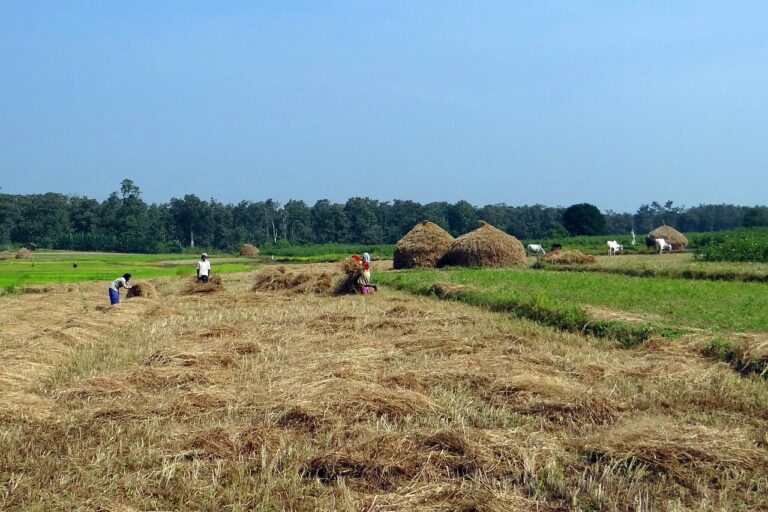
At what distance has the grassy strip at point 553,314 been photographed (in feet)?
31.6

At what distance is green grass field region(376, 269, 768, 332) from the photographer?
10367mm

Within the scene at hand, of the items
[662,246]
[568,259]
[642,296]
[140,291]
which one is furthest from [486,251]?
[140,291]

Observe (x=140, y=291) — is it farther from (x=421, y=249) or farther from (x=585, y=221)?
(x=585, y=221)

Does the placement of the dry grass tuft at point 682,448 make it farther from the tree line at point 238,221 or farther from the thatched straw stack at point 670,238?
the tree line at point 238,221

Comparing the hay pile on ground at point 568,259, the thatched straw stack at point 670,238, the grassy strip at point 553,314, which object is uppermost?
the thatched straw stack at point 670,238

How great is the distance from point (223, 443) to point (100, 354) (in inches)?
189

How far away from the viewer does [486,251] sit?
26.2 metres

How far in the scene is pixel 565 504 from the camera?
4137 millimetres

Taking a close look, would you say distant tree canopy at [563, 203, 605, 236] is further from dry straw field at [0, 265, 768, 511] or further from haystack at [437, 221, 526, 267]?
dry straw field at [0, 265, 768, 511]

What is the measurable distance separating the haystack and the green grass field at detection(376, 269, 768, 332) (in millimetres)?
6085

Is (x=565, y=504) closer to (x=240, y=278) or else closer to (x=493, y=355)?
(x=493, y=355)

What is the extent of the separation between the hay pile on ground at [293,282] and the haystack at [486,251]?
8.40 meters

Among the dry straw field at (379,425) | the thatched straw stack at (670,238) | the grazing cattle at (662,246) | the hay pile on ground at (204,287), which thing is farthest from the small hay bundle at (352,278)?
the thatched straw stack at (670,238)

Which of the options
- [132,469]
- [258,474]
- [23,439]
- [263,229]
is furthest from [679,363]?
[263,229]
